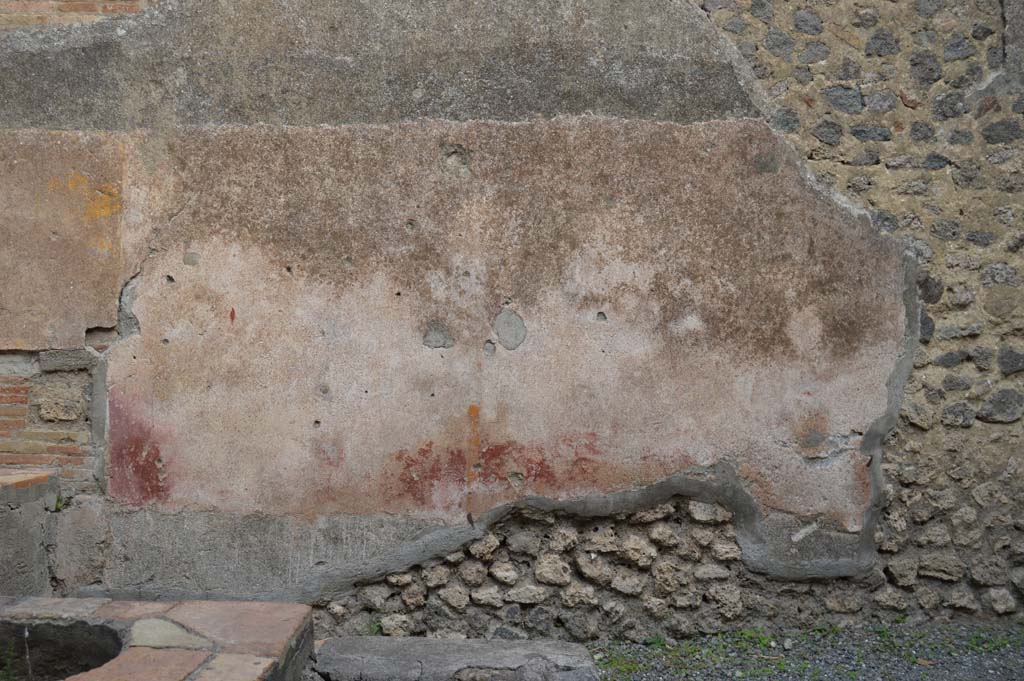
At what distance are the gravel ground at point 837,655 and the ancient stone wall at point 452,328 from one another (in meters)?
0.09

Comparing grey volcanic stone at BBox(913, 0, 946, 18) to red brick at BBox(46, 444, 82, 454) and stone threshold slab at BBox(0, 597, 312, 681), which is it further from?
red brick at BBox(46, 444, 82, 454)

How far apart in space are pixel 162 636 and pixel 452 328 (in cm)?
142

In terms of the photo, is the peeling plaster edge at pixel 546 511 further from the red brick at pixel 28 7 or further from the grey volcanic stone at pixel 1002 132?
the red brick at pixel 28 7

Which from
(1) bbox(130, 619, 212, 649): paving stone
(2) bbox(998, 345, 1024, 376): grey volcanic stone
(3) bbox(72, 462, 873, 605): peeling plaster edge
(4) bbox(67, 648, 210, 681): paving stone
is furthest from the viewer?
(2) bbox(998, 345, 1024, 376): grey volcanic stone

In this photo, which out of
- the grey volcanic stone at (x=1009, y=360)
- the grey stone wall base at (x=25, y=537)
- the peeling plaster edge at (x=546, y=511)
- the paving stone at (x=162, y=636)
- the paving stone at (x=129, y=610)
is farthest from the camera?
the grey volcanic stone at (x=1009, y=360)

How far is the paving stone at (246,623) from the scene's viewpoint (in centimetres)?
246

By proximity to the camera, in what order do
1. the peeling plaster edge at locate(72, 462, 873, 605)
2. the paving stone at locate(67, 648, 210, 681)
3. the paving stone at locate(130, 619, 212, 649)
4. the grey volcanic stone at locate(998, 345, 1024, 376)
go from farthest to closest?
the grey volcanic stone at locate(998, 345, 1024, 376) → the peeling plaster edge at locate(72, 462, 873, 605) → the paving stone at locate(130, 619, 212, 649) → the paving stone at locate(67, 648, 210, 681)

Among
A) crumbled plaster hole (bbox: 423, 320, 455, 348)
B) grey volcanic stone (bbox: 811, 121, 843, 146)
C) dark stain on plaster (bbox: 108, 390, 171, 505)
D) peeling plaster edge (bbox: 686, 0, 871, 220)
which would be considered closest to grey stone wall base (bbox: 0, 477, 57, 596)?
dark stain on plaster (bbox: 108, 390, 171, 505)

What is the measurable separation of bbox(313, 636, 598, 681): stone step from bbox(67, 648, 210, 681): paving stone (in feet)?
1.72

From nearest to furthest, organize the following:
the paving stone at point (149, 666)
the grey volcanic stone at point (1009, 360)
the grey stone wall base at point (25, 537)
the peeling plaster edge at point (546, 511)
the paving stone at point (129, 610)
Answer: the paving stone at point (149, 666)
the paving stone at point (129, 610)
the grey stone wall base at point (25, 537)
the peeling plaster edge at point (546, 511)
the grey volcanic stone at point (1009, 360)

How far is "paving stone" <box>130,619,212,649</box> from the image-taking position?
2463 mm

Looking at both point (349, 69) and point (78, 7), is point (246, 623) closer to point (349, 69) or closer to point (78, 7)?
point (349, 69)

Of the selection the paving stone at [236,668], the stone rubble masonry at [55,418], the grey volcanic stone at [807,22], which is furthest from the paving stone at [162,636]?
the grey volcanic stone at [807,22]

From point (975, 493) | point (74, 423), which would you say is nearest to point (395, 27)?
point (74, 423)
